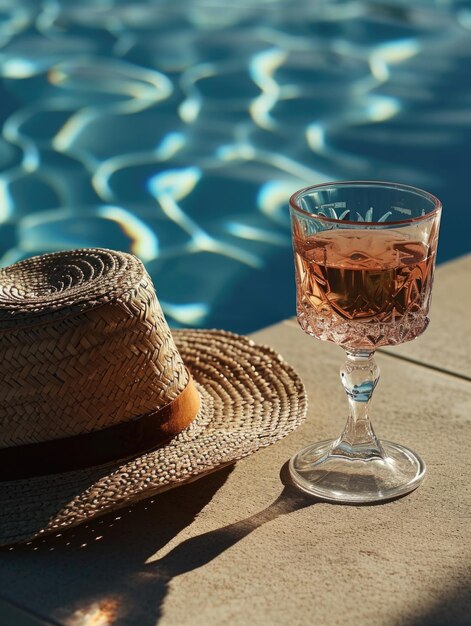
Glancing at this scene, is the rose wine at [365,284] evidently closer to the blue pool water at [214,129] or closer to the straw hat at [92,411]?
the straw hat at [92,411]

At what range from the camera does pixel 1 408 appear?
1854 millimetres

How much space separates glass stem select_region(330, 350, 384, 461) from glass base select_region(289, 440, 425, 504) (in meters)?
0.01

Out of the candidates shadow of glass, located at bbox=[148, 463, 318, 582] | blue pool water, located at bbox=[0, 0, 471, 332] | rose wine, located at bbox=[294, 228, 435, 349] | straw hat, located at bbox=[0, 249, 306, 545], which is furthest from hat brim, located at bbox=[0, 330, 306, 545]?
blue pool water, located at bbox=[0, 0, 471, 332]

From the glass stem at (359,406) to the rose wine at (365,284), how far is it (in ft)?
0.27

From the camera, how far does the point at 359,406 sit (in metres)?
1.99

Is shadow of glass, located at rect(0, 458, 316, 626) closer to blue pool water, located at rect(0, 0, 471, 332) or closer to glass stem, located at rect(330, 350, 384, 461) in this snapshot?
glass stem, located at rect(330, 350, 384, 461)

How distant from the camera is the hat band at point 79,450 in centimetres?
186

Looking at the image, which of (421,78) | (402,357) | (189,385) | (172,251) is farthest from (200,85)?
(189,385)

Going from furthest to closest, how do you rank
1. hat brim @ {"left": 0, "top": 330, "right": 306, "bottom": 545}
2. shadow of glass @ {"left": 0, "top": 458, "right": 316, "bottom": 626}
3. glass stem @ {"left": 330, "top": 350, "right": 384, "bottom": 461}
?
glass stem @ {"left": 330, "top": 350, "right": 384, "bottom": 461}
hat brim @ {"left": 0, "top": 330, "right": 306, "bottom": 545}
shadow of glass @ {"left": 0, "top": 458, "right": 316, "bottom": 626}

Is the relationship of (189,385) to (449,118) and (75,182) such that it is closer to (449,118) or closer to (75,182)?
(75,182)

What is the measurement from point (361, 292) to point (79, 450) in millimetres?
554

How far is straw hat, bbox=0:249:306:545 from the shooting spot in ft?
5.94

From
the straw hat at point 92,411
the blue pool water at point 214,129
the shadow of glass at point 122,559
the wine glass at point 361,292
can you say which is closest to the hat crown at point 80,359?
the straw hat at point 92,411

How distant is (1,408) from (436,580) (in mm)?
777
